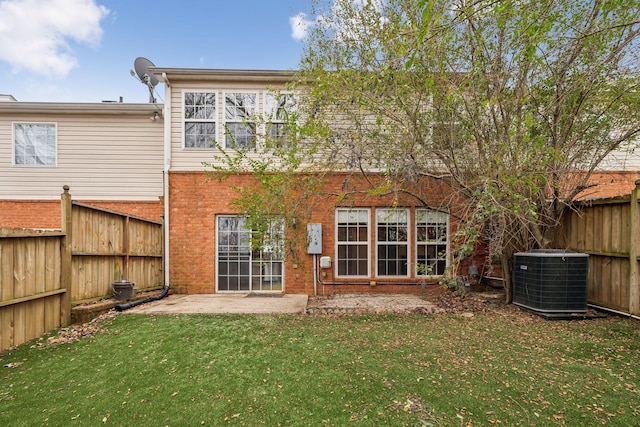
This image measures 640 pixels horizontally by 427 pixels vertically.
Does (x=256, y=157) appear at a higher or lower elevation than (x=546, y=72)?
lower

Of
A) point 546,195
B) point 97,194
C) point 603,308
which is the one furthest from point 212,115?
point 603,308

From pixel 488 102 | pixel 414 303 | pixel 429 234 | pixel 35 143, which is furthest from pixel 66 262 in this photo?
pixel 429 234

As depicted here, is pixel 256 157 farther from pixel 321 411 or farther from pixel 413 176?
pixel 321 411

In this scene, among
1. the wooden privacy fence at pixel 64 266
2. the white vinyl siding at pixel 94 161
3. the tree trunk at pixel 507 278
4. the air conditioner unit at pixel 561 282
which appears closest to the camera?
the wooden privacy fence at pixel 64 266

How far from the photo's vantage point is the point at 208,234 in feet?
26.5

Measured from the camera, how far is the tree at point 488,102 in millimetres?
5078

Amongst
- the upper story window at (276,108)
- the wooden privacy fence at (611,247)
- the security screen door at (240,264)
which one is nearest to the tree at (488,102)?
the wooden privacy fence at (611,247)

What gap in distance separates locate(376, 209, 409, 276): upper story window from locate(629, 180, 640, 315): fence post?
428cm

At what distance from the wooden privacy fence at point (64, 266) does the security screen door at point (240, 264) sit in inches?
72.6

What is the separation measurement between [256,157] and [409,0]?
4853mm

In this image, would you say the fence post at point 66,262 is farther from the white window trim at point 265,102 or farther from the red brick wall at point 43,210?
the white window trim at point 265,102

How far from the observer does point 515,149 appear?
5328 millimetres

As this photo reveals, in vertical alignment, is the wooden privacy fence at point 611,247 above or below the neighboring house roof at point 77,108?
below

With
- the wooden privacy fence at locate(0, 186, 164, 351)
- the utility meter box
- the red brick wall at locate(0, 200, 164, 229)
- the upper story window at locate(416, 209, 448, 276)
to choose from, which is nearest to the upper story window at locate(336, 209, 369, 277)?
the utility meter box
